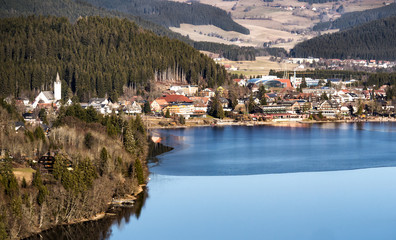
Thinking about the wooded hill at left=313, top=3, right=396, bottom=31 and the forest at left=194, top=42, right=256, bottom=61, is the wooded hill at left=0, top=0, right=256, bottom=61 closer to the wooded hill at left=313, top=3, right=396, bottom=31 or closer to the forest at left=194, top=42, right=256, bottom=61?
the forest at left=194, top=42, right=256, bottom=61

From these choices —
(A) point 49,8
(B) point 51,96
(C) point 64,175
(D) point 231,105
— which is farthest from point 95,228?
(A) point 49,8

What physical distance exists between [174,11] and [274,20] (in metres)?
39.5

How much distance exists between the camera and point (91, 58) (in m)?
47.5

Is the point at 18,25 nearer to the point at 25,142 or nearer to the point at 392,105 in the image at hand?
the point at 392,105

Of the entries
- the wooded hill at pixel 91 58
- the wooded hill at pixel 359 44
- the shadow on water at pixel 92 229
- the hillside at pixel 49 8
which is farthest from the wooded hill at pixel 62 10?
the shadow on water at pixel 92 229

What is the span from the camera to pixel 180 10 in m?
128

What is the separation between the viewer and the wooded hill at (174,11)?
401 feet

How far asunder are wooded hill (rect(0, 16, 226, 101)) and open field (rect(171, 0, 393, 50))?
5682cm

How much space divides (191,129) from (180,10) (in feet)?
309

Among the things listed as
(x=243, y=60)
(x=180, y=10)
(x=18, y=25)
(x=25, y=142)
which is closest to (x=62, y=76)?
(x=18, y=25)

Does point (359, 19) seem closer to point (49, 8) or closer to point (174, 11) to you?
point (174, 11)

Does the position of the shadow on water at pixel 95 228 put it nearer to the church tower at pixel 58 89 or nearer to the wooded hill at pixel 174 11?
the church tower at pixel 58 89

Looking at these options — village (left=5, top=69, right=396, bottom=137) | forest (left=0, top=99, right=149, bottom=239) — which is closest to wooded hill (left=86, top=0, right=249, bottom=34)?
village (left=5, top=69, right=396, bottom=137)

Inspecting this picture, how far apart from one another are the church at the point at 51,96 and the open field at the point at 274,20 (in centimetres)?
6882
